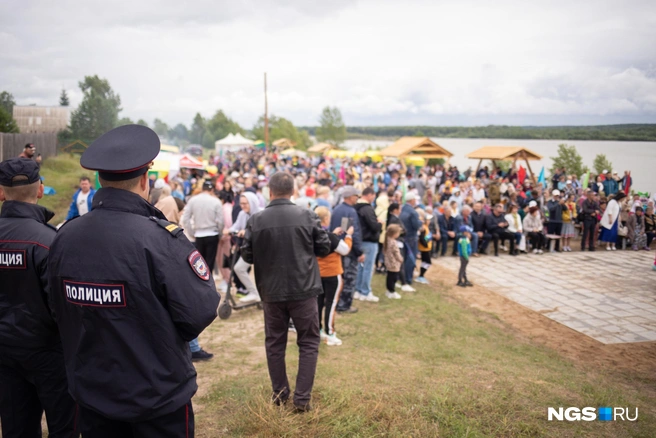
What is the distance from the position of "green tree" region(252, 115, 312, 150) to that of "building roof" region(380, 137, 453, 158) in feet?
127

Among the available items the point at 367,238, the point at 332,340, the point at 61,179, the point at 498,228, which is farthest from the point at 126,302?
the point at 61,179

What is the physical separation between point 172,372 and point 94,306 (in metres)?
0.44

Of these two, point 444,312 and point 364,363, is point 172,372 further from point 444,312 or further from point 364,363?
point 444,312

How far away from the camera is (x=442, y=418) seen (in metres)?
3.58

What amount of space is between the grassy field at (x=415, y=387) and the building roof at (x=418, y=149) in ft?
63.7

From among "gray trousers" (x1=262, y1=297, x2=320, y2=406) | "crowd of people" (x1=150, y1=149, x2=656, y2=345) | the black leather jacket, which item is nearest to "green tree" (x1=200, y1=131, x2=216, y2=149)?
"crowd of people" (x1=150, y1=149, x2=656, y2=345)

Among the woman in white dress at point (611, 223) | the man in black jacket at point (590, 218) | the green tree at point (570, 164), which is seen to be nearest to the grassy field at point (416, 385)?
the woman in white dress at point (611, 223)

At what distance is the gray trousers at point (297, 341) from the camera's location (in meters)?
3.77

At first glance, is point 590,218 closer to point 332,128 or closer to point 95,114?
point 95,114

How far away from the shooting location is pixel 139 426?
6.50 ft

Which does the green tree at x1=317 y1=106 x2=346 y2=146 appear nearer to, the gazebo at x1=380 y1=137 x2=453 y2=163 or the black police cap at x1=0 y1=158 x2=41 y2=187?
the gazebo at x1=380 y1=137 x2=453 y2=163

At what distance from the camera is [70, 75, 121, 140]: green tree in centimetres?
2921

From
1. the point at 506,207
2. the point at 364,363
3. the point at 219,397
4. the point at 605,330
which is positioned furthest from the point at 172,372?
the point at 506,207

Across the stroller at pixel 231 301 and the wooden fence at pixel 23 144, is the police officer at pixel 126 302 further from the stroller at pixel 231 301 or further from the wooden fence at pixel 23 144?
the wooden fence at pixel 23 144
